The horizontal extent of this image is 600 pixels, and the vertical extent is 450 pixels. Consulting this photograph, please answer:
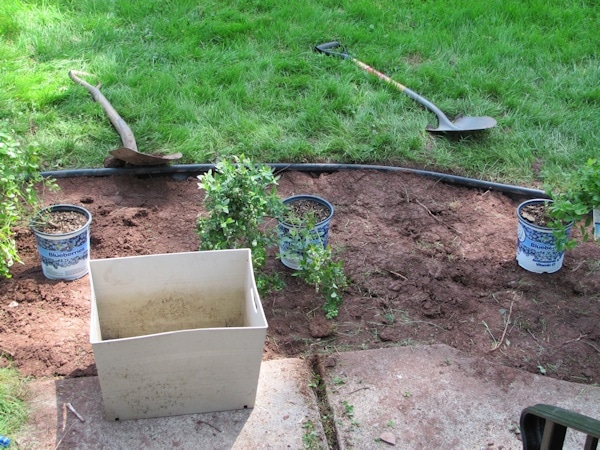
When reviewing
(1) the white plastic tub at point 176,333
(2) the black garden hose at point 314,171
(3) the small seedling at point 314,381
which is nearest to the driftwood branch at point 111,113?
(2) the black garden hose at point 314,171

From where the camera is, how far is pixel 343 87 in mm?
4969

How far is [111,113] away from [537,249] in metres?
2.80

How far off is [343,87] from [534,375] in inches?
107

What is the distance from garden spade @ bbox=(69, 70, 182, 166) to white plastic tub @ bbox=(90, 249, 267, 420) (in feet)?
4.35

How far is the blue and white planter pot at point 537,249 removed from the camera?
11.1 ft

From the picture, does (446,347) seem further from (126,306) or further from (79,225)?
(79,225)

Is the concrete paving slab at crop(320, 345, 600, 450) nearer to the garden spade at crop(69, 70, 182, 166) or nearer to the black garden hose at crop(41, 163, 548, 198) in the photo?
the black garden hose at crop(41, 163, 548, 198)

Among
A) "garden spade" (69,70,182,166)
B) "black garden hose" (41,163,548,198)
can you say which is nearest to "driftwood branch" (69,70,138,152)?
"garden spade" (69,70,182,166)

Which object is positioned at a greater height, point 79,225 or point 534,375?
point 79,225

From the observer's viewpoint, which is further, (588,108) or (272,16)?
(272,16)

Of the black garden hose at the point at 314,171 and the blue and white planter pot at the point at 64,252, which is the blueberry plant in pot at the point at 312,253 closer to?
the black garden hose at the point at 314,171

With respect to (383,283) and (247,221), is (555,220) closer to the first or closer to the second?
(383,283)

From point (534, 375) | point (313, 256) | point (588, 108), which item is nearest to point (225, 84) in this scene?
point (313, 256)

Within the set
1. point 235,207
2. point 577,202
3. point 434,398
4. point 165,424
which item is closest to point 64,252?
point 235,207
